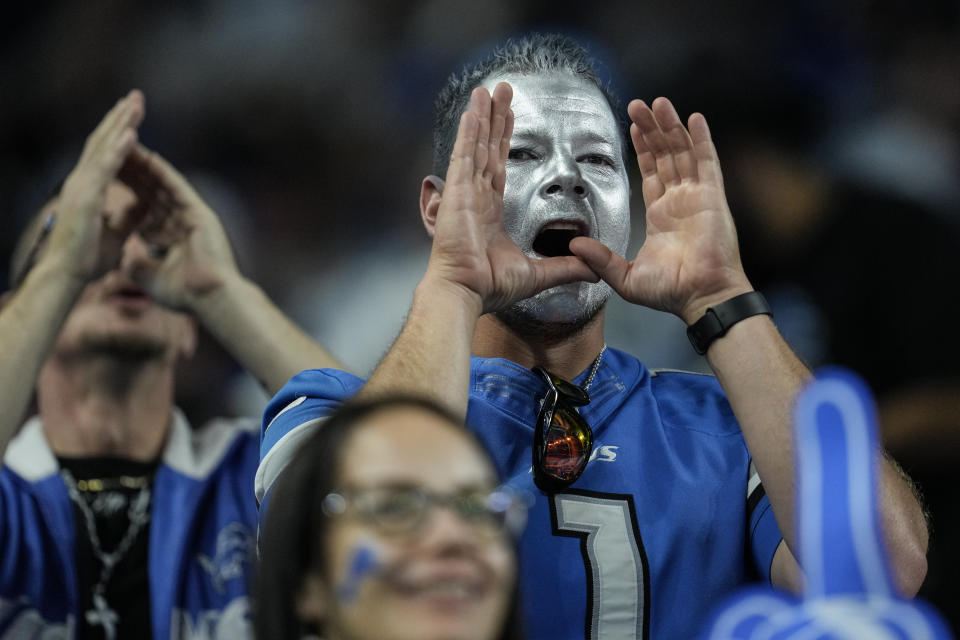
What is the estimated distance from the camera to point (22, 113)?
3.05 metres

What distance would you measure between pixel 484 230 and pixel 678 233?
0.27 metres

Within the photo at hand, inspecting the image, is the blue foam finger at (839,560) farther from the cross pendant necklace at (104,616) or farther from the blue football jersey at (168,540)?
the cross pendant necklace at (104,616)

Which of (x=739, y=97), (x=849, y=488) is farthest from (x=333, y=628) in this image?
(x=739, y=97)

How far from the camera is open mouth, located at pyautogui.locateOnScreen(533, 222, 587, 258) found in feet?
5.72

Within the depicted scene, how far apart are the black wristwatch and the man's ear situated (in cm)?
63

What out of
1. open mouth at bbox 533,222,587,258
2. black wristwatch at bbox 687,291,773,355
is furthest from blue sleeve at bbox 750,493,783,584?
open mouth at bbox 533,222,587,258

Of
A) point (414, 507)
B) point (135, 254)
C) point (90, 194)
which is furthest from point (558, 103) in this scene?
point (414, 507)

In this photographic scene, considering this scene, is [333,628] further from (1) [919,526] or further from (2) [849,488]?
(1) [919,526]

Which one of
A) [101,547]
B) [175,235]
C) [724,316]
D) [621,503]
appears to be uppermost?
[175,235]

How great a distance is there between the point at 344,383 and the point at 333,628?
84cm

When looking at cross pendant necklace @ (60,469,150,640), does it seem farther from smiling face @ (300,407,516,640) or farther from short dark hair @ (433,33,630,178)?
smiling face @ (300,407,516,640)

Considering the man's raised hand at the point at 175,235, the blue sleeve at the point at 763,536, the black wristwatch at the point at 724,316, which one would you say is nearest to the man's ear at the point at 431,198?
the man's raised hand at the point at 175,235

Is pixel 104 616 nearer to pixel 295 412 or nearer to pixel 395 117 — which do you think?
pixel 295 412

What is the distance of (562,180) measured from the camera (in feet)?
5.65
